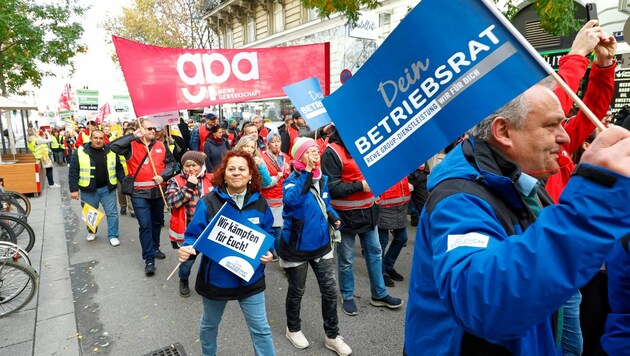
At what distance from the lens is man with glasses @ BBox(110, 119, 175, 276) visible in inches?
215

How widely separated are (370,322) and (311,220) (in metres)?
1.32

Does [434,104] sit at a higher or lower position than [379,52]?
lower

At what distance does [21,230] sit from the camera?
615cm

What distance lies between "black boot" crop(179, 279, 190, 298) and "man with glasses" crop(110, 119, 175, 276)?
0.90 metres

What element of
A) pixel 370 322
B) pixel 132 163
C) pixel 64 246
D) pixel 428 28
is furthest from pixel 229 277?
pixel 64 246

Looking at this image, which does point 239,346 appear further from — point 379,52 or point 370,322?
point 379,52

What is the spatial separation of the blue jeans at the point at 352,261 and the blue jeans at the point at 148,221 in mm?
2860

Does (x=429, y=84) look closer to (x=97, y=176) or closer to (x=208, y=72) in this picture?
(x=208, y=72)

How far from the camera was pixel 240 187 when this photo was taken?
3.15 metres

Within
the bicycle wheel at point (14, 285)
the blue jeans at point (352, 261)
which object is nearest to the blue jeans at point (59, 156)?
the bicycle wheel at point (14, 285)

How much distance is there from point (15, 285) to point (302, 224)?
3.45 meters

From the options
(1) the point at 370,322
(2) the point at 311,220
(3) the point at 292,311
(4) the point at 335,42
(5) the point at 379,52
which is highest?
(4) the point at 335,42

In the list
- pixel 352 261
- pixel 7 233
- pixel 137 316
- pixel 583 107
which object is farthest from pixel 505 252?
pixel 7 233

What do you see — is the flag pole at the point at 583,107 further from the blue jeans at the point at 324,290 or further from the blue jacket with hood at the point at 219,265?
the blue jeans at the point at 324,290
